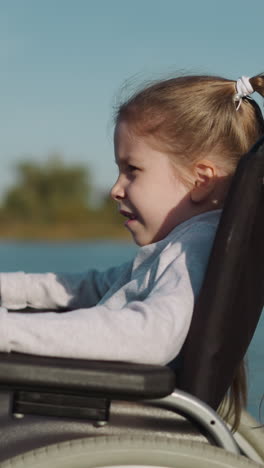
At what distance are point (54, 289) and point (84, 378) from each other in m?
0.63

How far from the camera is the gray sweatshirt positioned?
1.05m

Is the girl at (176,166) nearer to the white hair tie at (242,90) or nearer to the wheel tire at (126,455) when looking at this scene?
the white hair tie at (242,90)

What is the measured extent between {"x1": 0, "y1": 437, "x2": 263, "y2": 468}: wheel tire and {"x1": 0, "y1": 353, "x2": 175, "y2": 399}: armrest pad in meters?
0.07

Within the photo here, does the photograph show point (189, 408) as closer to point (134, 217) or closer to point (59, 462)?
point (59, 462)

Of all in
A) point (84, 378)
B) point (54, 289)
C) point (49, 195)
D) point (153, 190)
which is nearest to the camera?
point (84, 378)

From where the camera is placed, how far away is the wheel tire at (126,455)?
1.01 meters

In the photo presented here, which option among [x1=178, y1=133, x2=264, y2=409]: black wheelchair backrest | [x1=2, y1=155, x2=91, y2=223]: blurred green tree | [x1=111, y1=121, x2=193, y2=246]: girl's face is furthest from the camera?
[x1=2, y1=155, x2=91, y2=223]: blurred green tree

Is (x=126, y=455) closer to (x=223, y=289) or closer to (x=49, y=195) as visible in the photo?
(x=223, y=289)

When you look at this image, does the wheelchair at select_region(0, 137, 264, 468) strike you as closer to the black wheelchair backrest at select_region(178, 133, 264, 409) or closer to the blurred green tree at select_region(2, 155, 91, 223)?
the black wheelchair backrest at select_region(178, 133, 264, 409)

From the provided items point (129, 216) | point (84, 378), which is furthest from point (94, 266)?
point (84, 378)

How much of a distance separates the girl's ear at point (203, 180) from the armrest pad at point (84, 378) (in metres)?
0.42

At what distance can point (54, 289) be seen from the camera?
5.29 feet

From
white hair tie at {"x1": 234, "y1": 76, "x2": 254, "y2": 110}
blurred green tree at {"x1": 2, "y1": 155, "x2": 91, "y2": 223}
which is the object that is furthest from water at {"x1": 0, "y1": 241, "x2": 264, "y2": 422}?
blurred green tree at {"x1": 2, "y1": 155, "x2": 91, "y2": 223}

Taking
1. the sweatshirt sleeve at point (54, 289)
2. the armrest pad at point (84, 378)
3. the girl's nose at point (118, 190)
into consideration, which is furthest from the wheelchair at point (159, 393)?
the sweatshirt sleeve at point (54, 289)
